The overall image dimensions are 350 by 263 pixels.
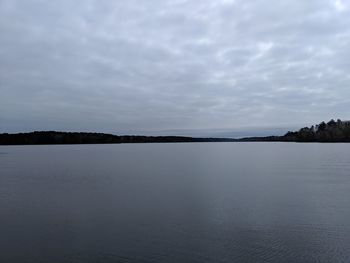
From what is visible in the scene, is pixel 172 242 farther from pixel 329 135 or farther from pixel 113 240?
pixel 329 135

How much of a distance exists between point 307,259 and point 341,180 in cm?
1710

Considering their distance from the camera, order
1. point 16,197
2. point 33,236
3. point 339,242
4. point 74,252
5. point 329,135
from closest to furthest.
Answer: point 74,252, point 339,242, point 33,236, point 16,197, point 329,135

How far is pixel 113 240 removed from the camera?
1045 cm

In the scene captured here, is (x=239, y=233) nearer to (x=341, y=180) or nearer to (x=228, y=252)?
(x=228, y=252)

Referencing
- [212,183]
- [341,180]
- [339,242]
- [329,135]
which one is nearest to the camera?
[339,242]

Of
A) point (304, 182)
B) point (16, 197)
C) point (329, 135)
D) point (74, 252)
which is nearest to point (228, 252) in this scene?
point (74, 252)

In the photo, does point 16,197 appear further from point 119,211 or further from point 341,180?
point 341,180

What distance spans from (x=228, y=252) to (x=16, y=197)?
481 inches

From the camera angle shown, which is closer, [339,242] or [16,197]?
[339,242]

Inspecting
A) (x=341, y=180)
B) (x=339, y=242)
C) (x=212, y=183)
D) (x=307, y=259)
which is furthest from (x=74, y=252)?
(x=341, y=180)

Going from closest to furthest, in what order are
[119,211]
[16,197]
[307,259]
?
1. [307,259]
2. [119,211]
3. [16,197]

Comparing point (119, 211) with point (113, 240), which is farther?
point (119, 211)

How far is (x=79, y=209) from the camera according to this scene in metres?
14.9

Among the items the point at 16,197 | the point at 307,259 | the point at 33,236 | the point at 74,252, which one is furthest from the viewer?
the point at 16,197
